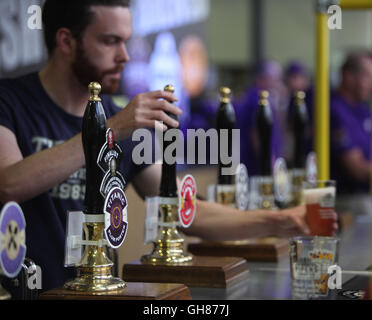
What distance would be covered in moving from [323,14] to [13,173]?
1079 millimetres

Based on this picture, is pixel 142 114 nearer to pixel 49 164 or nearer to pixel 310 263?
pixel 49 164

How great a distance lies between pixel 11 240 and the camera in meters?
1.11

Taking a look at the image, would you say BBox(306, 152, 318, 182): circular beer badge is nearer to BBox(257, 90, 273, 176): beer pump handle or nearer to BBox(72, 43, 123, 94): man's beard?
BBox(257, 90, 273, 176): beer pump handle

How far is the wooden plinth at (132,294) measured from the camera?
1.24m

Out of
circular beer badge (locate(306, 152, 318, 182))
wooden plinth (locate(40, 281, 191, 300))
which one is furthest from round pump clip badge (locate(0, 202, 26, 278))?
circular beer badge (locate(306, 152, 318, 182))

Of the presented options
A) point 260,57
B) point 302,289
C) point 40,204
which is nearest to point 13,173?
point 40,204

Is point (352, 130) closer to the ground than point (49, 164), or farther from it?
farther from it

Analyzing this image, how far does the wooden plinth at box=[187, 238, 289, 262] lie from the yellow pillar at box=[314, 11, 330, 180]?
39cm

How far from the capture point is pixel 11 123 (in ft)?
5.99

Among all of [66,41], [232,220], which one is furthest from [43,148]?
[232,220]

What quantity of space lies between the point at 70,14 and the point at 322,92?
0.82m

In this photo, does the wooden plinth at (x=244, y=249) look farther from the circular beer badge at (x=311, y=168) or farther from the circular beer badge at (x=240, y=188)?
the circular beer badge at (x=311, y=168)

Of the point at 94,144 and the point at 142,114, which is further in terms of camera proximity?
the point at 142,114

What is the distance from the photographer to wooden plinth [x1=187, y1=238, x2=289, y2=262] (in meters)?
1.98
